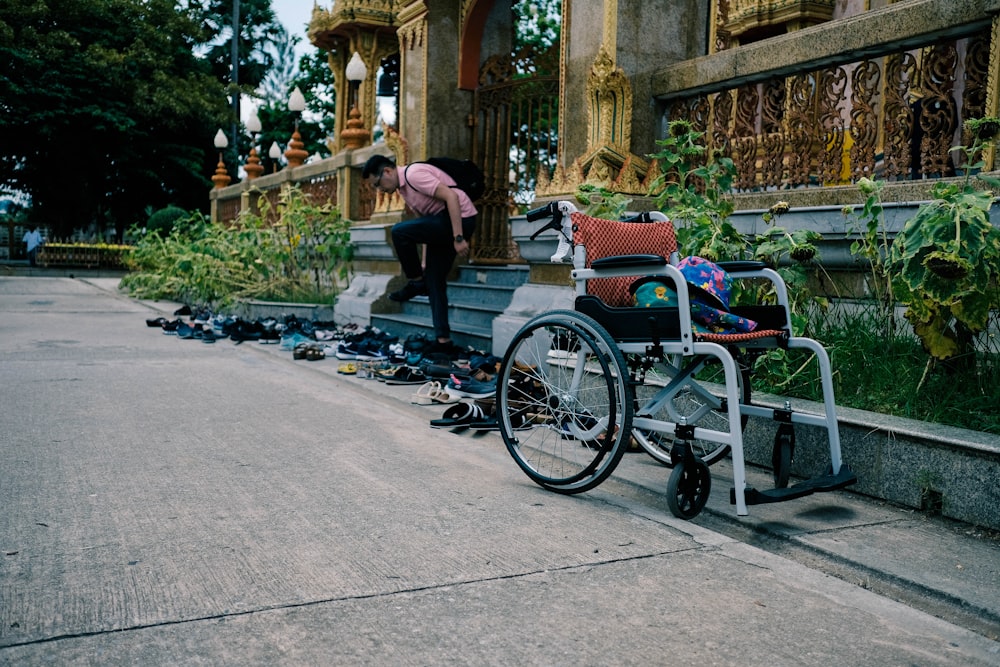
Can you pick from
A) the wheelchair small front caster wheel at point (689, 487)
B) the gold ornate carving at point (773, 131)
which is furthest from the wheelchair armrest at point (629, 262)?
the gold ornate carving at point (773, 131)

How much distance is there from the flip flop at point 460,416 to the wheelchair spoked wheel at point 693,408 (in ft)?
3.01

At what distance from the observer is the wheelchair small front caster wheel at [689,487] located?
3.55 metres

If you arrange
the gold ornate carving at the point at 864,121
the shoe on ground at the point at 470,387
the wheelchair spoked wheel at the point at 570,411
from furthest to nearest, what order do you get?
the shoe on ground at the point at 470,387 → the gold ornate carving at the point at 864,121 → the wheelchair spoked wheel at the point at 570,411

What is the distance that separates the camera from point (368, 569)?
2926 mm

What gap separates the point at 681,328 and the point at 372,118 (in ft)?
54.4

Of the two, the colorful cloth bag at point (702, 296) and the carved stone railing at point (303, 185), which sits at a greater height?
the carved stone railing at point (303, 185)

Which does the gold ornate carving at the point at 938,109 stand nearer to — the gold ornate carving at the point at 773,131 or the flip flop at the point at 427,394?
the gold ornate carving at the point at 773,131

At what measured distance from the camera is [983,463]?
3.46 m

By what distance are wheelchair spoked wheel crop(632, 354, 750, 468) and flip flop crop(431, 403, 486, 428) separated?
3.01ft

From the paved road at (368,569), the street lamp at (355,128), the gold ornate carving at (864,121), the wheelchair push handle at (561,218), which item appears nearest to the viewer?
the paved road at (368,569)

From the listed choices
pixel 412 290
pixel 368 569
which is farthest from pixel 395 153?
pixel 368 569

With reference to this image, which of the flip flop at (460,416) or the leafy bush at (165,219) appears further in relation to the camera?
the leafy bush at (165,219)

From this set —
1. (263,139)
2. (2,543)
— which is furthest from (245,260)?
(263,139)

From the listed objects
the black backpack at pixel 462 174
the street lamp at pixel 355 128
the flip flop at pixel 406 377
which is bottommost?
the flip flop at pixel 406 377
